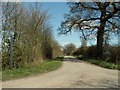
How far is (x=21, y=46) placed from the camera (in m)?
18.9

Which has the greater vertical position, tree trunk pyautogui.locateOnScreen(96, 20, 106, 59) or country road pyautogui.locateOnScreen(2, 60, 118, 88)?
tree trunk pyautogui.locateOnScreen(96, 20, 106, 59)

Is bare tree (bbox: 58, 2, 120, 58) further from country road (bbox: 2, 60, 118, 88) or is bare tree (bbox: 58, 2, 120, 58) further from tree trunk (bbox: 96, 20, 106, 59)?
country road (bbox: 2, 60, 118, 88)

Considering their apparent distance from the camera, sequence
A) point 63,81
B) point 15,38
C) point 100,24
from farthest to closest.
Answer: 1. point 100,24
2. point 15,38
3. point 63,81

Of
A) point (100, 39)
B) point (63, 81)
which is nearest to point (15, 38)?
point (63, 81)

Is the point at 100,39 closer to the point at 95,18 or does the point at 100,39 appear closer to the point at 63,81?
the point at 95,18

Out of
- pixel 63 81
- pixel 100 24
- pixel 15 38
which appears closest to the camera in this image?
pixel 63 81

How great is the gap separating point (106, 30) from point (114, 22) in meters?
2.08

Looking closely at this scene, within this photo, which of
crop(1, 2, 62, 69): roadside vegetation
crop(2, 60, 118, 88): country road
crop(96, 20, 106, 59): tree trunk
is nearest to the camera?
crop(2, 60, 118, 88): country road

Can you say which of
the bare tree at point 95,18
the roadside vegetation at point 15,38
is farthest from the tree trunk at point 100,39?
the roadside vegetation at point 15,38

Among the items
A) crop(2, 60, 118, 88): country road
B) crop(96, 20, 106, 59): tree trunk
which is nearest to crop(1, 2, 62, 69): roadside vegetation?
crop(2, 60, 118, 88): country road

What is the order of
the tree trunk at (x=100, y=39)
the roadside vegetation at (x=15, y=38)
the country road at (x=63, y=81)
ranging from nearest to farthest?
the country road at (x=63, y=81), the roadside vegetation at (x=15, y=38), the tree trunk at (x=100, y=39)

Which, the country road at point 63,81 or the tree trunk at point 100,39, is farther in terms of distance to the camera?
the tree trunk at point 100,39

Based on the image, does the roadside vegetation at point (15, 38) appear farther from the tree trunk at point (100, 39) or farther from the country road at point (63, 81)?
the tree trunk at point (100, 39)

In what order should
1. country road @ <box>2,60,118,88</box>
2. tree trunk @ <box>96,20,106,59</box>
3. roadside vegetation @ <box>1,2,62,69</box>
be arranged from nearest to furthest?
country road @ <box>2,60,118,88</box>
roadside vegetation @ <box>1,2,62,69</box>
tree trunk @ <box>96,20,106,59</box>
